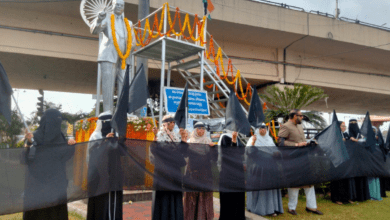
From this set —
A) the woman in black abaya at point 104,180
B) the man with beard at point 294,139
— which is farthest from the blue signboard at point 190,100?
the woman in black abaya at point 104,180

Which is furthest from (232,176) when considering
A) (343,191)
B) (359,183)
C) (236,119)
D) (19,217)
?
(359,183)

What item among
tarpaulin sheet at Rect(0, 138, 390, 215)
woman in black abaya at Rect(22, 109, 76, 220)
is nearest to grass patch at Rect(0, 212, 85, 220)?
woman in black abaya at Rect(22, 109, 76, 220)

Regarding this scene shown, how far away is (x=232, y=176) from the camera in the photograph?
484cm

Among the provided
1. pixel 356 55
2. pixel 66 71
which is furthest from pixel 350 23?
pixel 66 71

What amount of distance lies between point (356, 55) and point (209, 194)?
1613 cm

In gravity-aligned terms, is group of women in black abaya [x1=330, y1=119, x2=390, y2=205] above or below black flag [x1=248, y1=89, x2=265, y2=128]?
below

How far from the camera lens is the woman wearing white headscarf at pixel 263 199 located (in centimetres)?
595

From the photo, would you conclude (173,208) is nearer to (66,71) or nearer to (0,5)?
(0,5)

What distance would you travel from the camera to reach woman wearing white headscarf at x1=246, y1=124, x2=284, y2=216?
595 cm

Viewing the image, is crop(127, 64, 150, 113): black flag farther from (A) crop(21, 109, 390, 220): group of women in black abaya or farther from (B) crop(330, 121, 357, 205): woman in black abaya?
(B) crop(330, 121, 357, 205): woman in black abaya

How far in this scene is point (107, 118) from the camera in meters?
4.64

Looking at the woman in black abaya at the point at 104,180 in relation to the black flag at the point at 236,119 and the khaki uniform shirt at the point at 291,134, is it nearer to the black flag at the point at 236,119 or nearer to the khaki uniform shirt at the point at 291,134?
the black flag at the point at 236,119

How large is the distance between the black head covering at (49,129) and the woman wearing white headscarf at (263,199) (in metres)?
3.34

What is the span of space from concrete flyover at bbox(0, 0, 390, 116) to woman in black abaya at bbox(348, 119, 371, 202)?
7594 mm
